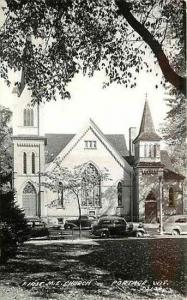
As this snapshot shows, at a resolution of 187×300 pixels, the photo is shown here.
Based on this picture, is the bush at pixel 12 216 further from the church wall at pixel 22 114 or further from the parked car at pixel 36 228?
the church wall at pixel 22 114

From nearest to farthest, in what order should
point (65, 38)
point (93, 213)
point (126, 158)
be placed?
point (65, 38)
point (93, 213)
point (126, 158)

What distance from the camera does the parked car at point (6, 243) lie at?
431cm

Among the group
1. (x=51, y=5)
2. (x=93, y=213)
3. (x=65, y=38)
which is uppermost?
(x=51, y=5)

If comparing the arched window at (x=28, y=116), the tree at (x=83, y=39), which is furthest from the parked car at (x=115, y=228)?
the tree at (x=83, y=39)

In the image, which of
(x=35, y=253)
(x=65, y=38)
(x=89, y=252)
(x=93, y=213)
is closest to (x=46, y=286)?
(x=35, y=253)

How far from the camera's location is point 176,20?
13.6ft

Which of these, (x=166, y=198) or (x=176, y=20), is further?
(x=166, y=198)

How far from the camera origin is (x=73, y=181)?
5.58 metres

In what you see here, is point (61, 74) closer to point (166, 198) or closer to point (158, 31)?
point (158, 31)

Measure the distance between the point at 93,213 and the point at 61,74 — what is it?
1823 mm

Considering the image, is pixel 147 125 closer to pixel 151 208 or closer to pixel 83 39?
pixel 83 39

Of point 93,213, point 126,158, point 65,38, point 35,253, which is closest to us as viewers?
point 65,38

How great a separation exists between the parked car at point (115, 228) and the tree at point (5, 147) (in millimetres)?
1434

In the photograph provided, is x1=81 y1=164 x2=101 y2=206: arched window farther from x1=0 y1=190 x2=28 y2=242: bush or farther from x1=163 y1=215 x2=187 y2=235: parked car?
x1=0 y1=190 x2=28 y2=242: bush
